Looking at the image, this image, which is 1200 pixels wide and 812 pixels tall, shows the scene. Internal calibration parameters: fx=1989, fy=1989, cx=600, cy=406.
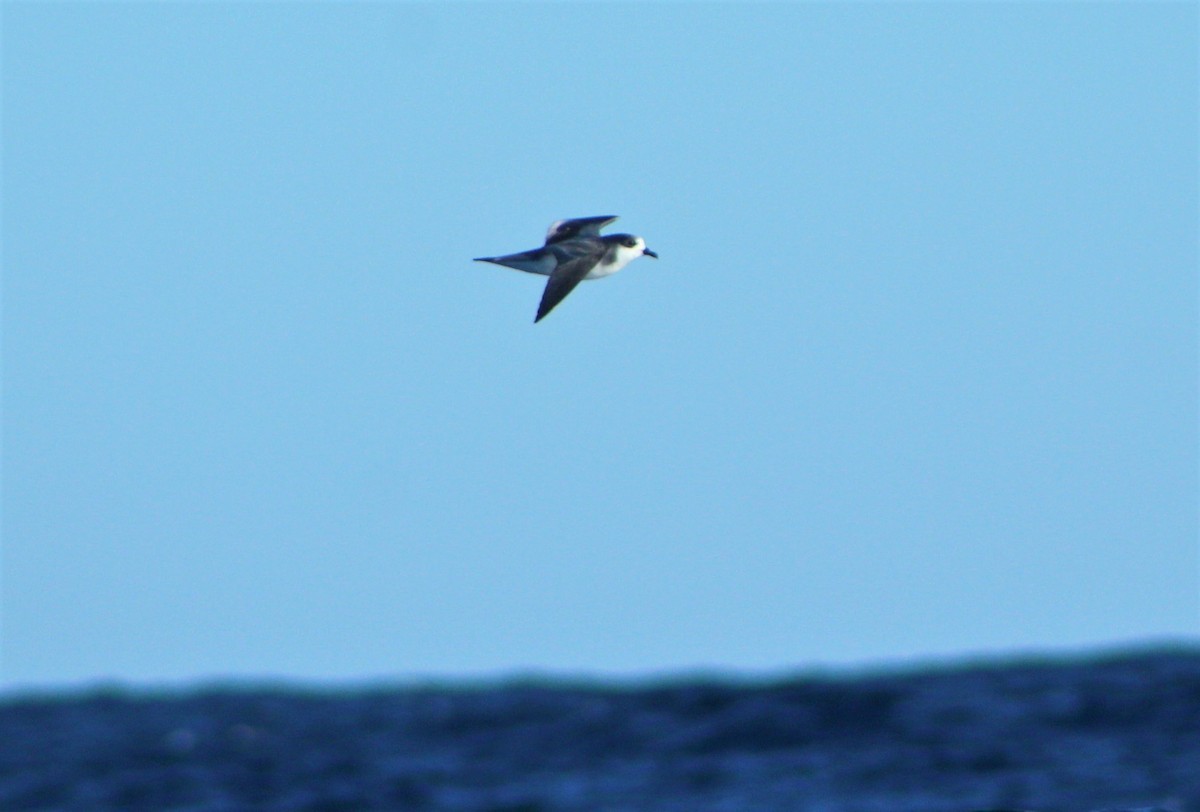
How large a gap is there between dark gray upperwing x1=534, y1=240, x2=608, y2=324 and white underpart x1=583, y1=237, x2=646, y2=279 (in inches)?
4.4

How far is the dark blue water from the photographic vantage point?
86.7ft

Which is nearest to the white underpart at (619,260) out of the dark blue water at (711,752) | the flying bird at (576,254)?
the flying bird at (576,254)

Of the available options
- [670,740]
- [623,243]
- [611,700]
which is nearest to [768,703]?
[670,740]

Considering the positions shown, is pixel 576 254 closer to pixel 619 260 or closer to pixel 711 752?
pixel 619 260

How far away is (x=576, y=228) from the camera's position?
51.1ft

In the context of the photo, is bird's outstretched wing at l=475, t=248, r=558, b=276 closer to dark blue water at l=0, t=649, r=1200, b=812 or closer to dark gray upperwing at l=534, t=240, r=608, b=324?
dark gray upperwing at l=534, t=240, r=608, b=324

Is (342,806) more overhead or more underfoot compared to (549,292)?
more underfoot

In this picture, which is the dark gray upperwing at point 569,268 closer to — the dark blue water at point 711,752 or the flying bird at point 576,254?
the flying bird at point 576,254

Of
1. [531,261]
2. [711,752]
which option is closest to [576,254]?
[531,261]

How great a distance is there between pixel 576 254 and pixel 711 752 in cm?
1813

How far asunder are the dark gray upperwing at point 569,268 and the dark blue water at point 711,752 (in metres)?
11.1

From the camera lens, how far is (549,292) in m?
13.5

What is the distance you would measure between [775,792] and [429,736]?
41.9 feet

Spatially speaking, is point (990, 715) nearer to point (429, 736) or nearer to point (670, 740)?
point (670, 740)
